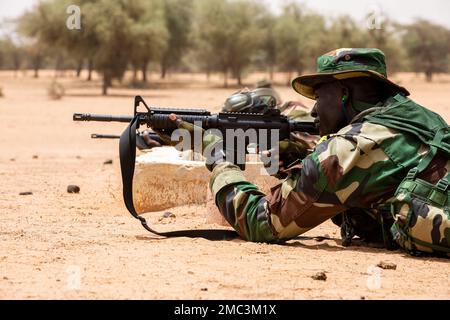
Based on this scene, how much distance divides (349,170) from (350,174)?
4 centimetres

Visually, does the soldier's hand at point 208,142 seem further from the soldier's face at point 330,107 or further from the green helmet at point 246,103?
the green helmet at point 246,103

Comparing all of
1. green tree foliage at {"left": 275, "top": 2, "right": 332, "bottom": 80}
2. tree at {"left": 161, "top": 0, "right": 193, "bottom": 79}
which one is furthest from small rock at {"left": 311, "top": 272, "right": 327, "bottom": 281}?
tree at {"left": 161, "top": 0, "right": 193, "bottom": 79}

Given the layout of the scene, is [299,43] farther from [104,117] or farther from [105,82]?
[104,117]

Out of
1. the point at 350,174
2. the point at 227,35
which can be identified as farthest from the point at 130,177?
the point at 227,35

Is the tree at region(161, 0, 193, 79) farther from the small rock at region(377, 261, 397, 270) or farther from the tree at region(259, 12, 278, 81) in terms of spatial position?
the small rock at region(377, 261, 397, 270)

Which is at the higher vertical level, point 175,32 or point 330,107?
point 330,107

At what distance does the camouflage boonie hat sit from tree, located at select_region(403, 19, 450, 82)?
59.3m

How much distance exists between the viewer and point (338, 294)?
12.0ft

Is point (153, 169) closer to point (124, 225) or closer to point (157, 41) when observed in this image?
point (124, 225)

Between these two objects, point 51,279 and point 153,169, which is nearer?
point 51,279

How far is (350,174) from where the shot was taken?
4328 mm
